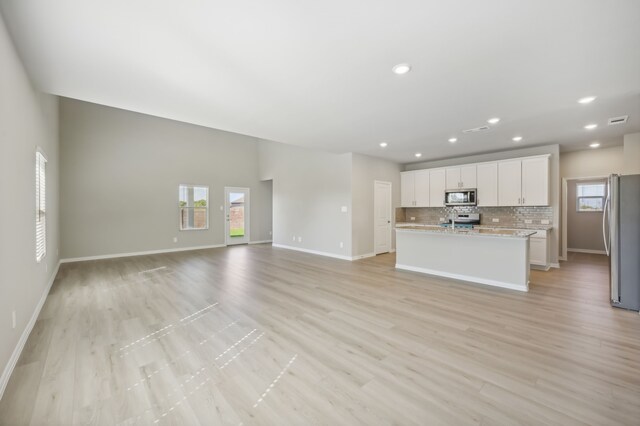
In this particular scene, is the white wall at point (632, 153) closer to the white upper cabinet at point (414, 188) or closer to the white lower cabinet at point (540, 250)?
the white lower cabinet at point (540, 250)

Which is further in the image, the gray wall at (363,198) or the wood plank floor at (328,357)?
the gray wall at (363,198)

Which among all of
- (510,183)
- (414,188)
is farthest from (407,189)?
(510,183)

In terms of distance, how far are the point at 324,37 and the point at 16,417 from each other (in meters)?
3.28

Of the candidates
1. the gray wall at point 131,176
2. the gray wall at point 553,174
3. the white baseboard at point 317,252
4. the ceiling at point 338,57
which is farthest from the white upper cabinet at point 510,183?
the gray wall at point 131,176

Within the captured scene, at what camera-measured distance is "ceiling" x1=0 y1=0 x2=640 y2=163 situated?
6.10 feet

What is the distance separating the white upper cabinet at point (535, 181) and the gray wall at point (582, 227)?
125 inches

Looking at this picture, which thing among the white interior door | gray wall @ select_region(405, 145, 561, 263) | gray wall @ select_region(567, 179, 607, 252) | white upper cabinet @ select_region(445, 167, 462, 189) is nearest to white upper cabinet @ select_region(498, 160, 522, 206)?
gray wall @ select_region(405, 145, 561, 263)

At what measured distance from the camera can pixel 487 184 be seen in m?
6.40

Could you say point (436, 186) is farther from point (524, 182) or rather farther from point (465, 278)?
point (465, 278)

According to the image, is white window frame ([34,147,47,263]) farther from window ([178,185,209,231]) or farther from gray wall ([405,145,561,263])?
gray wall ([405,145,561,263])

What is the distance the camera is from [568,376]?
2.03 meters

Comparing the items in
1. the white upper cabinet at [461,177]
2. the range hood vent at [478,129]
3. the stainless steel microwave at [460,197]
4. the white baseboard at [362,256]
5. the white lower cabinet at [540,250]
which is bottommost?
the white baseboard at [362,256]

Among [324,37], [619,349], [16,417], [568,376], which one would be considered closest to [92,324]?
[16,417]

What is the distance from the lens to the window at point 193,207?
8.05m
